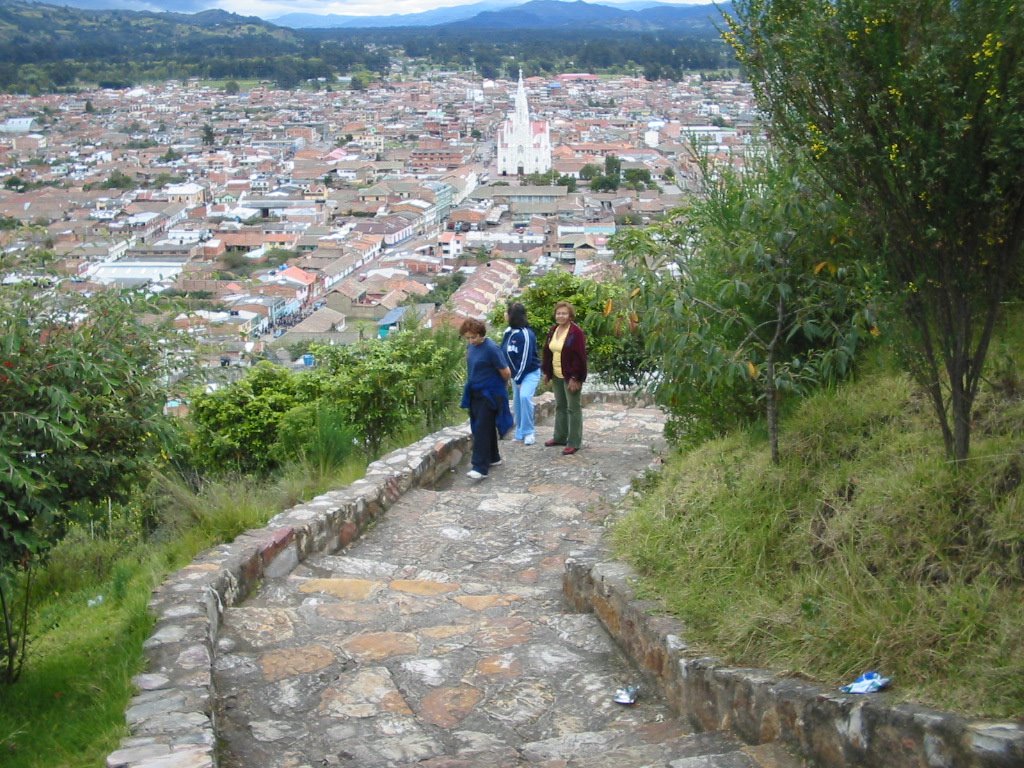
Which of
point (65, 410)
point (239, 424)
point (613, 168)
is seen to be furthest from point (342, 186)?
point (65, 410)

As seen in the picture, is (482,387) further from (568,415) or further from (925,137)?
(925,137)

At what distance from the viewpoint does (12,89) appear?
11344 centimetres

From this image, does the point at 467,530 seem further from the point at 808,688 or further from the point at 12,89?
the point at 12,89

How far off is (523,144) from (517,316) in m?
67.9

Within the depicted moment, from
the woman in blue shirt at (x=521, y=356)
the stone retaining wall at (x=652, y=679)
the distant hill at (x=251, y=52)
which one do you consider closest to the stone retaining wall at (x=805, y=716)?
the stone retaining wall at (x=652, y=679)

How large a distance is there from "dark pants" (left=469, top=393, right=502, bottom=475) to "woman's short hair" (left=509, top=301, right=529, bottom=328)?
527 mm

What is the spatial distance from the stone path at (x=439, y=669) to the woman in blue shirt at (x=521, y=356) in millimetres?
1454

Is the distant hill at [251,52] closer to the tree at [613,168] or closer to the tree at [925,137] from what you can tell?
the tree at [613,168]

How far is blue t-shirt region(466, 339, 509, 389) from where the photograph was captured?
6.19m

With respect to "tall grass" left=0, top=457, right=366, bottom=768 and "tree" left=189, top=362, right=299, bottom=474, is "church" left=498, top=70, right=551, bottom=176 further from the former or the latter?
"tall grass" left=0, top=457, right=366, bottom=768

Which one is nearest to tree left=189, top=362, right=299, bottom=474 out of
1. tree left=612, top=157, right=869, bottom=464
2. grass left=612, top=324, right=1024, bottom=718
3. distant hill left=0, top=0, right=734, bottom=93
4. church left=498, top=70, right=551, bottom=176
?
tree left=612, top=157, right=869, bottom=464

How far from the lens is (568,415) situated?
6.61 m

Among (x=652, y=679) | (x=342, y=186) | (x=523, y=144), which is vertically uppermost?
(x=652, y=679)

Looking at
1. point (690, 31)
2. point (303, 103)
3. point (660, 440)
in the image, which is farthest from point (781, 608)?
point (690, 31)
